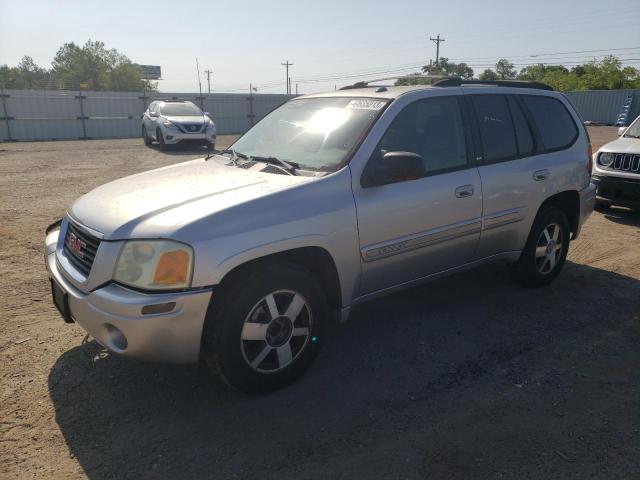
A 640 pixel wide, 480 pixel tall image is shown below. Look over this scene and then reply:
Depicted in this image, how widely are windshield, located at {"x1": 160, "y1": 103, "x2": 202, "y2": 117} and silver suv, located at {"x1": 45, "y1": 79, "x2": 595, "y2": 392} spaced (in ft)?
43.1

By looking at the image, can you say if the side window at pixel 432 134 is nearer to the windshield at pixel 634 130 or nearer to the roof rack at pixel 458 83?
the roof rack at pixel 458 83

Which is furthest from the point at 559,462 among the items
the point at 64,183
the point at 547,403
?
the point at 64,183

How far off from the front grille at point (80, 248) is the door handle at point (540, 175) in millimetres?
3537

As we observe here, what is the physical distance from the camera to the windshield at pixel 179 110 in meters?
16.6

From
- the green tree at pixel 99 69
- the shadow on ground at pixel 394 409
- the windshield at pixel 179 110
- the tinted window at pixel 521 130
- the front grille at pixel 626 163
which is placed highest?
the green tree at pixel 99 69

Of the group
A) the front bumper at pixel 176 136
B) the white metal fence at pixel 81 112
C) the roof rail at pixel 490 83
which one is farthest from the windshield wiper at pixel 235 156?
the white metal fence at pixel 81 112

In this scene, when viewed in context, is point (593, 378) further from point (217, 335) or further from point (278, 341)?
point (217, 335)

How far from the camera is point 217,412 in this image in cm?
293

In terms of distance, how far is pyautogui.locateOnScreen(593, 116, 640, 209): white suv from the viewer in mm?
7242

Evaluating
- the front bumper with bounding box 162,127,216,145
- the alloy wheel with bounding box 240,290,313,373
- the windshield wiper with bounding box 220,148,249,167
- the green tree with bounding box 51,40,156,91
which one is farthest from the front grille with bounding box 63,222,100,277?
the green tree with bounding box 51,40,156,91

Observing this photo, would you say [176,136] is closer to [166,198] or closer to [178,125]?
[178,125]

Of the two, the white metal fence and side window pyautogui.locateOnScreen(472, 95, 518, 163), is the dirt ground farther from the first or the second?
the white metal fence

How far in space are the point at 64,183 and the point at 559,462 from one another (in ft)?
33.0

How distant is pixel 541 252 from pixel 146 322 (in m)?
3.64
